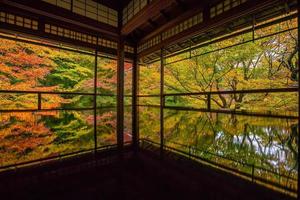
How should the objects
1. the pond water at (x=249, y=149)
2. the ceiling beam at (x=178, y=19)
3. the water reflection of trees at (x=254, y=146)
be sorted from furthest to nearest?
the ceiling beam at (x=178, y=19) → the water reflection of trees at (x=254, y=146) → the pond water at (x=249, y=149)

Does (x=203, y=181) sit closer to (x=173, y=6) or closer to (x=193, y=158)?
(x=193, y=158)

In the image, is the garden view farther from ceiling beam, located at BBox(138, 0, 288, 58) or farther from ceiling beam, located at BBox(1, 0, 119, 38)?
ceiling beam, located at BBox(1, 0, 119, 38)

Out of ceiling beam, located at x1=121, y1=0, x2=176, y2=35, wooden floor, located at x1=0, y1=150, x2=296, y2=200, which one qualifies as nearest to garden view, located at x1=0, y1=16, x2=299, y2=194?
wooden floor, located at x1=0, y1=150, x2=296, y2=200

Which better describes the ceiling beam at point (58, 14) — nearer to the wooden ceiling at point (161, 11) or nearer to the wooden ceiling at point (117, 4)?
the wooden ceiling at point (161, 11)

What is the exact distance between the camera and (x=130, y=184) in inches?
61.6

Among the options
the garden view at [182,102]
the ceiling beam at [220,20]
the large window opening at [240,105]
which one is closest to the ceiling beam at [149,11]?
the ceiling beam at [220,20]

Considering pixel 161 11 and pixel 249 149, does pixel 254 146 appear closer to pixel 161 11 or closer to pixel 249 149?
pixel 249 149

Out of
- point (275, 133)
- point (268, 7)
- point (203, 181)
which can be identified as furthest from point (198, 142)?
point (268, 7)

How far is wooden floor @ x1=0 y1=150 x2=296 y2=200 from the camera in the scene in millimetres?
1360

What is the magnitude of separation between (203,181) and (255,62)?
18.3 ft

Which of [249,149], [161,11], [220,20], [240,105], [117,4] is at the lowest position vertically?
[249,149]

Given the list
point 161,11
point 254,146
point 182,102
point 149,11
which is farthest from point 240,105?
point 149,11

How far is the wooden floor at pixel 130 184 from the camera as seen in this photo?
4.46 feet

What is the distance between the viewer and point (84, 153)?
7.67 ft
